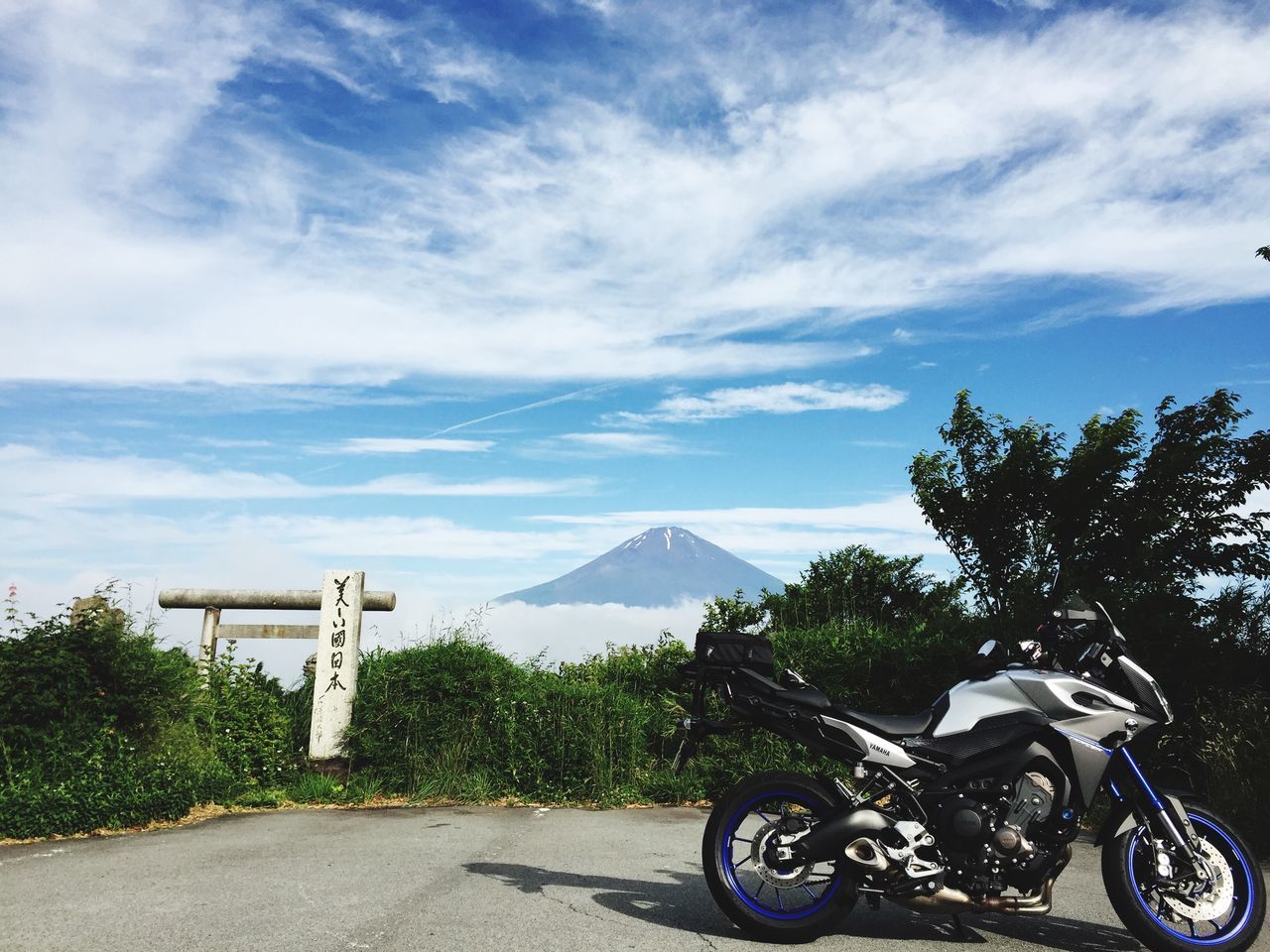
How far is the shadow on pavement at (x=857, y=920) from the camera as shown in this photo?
472cm

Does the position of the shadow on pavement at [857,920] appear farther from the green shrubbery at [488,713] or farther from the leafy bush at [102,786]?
the leafy bush at [102,786]

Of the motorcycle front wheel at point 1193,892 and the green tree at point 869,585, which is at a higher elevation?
the green tree at point 869,585

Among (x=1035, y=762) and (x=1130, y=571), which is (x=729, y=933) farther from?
(x=1130, y=571)

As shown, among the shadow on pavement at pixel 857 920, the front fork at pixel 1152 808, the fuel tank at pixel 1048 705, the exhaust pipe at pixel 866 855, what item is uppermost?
the fuel tank at pixel 1048 705

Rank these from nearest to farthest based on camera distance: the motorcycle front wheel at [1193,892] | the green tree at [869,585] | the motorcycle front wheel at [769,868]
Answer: the motorcycle front wheel at [1193,892], the motorcycle front wheel at [769,868], the green tree at [869,585]

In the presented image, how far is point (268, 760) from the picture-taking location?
384 inches

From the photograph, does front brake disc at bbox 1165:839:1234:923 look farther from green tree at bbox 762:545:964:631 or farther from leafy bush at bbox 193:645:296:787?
green tree at bbox 762:545:964:631

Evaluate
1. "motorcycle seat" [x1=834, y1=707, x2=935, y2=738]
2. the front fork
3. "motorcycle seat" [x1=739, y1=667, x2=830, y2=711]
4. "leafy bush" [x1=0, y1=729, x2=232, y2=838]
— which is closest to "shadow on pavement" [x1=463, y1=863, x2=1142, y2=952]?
the front fork

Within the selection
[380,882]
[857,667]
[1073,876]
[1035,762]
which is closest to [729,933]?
[1035,762]

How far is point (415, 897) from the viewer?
17.4ft

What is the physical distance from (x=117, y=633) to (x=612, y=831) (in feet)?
16.7

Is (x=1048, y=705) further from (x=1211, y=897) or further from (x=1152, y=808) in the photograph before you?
(x=1211, y=897)

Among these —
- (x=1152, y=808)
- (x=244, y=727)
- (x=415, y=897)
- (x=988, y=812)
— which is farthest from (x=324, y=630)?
(x=1152, y=808)

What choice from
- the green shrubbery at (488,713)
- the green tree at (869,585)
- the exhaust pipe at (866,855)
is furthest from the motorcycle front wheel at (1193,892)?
the green tree at (869,585)
